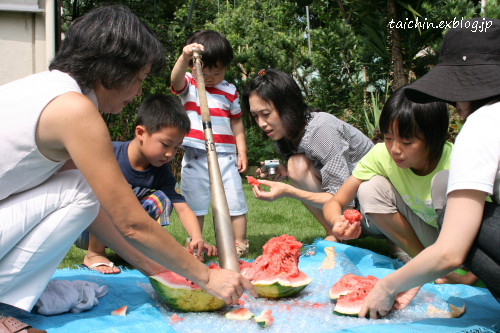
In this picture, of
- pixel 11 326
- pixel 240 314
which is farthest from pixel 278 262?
pixel 11 326

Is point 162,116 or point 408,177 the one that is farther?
point 162,116

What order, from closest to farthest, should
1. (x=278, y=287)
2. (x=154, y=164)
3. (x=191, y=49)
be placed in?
1. (x=278, y=287)
2. (x=154, y=164)
3. (x=191, y=49)

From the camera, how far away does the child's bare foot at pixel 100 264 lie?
3000 millimetres

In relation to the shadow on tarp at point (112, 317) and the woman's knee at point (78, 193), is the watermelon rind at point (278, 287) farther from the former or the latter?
the woman's knee at point (78, 193)

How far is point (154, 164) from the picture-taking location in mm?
3193

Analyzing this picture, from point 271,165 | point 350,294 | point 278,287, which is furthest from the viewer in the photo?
point 271,165

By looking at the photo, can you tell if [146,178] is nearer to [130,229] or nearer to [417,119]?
[130,229]

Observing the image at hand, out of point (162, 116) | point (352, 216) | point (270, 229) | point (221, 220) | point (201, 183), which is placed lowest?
point (270, 229)

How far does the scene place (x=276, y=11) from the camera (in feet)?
42.3

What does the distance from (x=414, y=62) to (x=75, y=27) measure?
21.2 feet

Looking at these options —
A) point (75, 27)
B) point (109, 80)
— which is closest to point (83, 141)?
point (109, 80)

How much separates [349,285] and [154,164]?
56.7 inches

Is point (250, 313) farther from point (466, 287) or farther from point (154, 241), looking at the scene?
point (466, 287)

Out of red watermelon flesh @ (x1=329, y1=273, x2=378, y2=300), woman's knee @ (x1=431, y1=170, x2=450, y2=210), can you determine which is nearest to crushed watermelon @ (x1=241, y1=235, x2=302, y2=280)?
red watermelon flesh @ (x1=329, y1=273, x2=378, y2=300)
